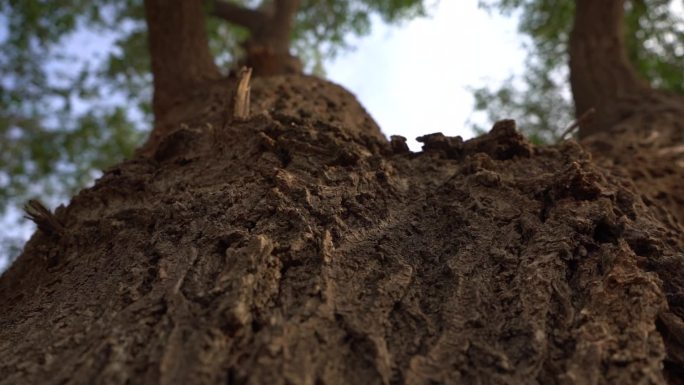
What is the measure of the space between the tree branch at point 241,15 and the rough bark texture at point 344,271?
4.49 m

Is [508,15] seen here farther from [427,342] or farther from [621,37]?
[427,342]

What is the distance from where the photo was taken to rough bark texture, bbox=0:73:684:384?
1.17 metres

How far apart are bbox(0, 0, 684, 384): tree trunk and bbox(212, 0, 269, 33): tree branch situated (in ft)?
14.7

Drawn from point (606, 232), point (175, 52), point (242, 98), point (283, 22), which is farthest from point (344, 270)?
point (283, 22)

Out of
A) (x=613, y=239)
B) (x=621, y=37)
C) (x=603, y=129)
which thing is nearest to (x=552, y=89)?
(x=621, y=37)

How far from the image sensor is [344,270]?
4.78 ft

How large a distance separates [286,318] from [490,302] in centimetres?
52

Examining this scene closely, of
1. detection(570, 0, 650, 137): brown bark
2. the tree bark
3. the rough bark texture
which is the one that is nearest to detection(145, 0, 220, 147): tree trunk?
the tree bark

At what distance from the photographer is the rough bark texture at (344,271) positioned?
1.17m

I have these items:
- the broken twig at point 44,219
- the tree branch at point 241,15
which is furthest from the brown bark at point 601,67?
the broken twig at point 44,219

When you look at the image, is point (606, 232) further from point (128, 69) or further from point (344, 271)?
point (128, 69)

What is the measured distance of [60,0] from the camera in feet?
21.7

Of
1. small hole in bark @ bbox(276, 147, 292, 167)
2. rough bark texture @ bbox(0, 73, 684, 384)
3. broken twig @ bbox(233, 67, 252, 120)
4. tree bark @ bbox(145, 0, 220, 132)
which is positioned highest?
tree bark @ bbox(145, 0, 220, 132)

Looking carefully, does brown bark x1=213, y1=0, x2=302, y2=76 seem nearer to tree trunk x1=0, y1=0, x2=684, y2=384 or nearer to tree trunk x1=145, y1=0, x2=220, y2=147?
tree trunk x1=145, y1=0, x2=220, y2=147
